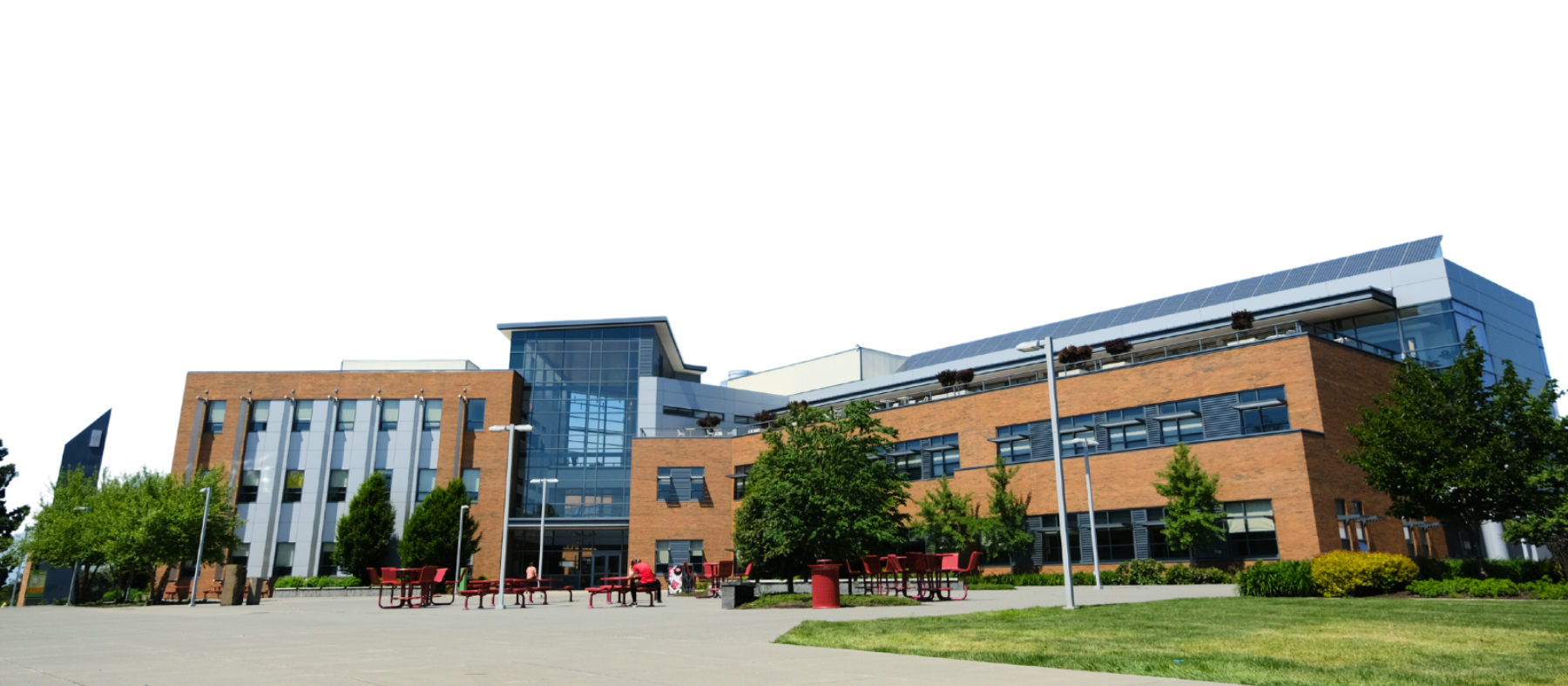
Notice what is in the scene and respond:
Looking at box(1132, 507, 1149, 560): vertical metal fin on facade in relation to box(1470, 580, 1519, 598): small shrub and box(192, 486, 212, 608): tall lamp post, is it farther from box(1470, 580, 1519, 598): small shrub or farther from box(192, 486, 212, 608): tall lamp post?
box(192, 486, 212, 608): tall lamp post

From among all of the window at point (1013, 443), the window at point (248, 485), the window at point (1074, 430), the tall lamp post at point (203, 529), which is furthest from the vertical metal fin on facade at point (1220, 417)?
the window at point (248, 485)

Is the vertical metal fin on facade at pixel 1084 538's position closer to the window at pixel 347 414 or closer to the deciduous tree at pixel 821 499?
the deciduous tree at pixel 821 499

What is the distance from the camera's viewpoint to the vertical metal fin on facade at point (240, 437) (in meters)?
55.7

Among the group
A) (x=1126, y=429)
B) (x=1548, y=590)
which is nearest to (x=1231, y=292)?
(x=1126, y=429)

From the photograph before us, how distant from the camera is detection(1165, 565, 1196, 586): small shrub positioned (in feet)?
107

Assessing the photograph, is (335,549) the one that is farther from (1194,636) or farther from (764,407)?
(1194,636)

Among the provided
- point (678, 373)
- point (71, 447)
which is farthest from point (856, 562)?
point (71, 447)

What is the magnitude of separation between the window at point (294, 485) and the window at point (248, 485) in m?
1.53

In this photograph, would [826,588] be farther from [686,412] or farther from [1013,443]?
[686,412]

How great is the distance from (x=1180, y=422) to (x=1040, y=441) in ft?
19.7

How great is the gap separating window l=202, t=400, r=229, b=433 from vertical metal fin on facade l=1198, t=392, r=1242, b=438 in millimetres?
55437

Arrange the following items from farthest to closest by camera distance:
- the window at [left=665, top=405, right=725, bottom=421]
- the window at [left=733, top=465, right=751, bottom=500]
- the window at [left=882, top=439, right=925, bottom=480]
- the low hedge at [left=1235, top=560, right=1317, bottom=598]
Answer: the window at [left=665, top=405, right=725, bottom=421]
the window at [left=733, top=465, right=751, bottom=500]
the window at [left=882, top=439, right=925, bottom=480]
the low hedge at [left=1235, top=560, right=1317, bottom=598]

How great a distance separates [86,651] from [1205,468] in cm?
3347

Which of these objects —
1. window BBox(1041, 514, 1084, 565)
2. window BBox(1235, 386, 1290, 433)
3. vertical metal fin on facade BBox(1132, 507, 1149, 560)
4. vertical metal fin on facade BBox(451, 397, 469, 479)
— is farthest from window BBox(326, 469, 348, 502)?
window BBox(1235, 386, 1290, 433)
